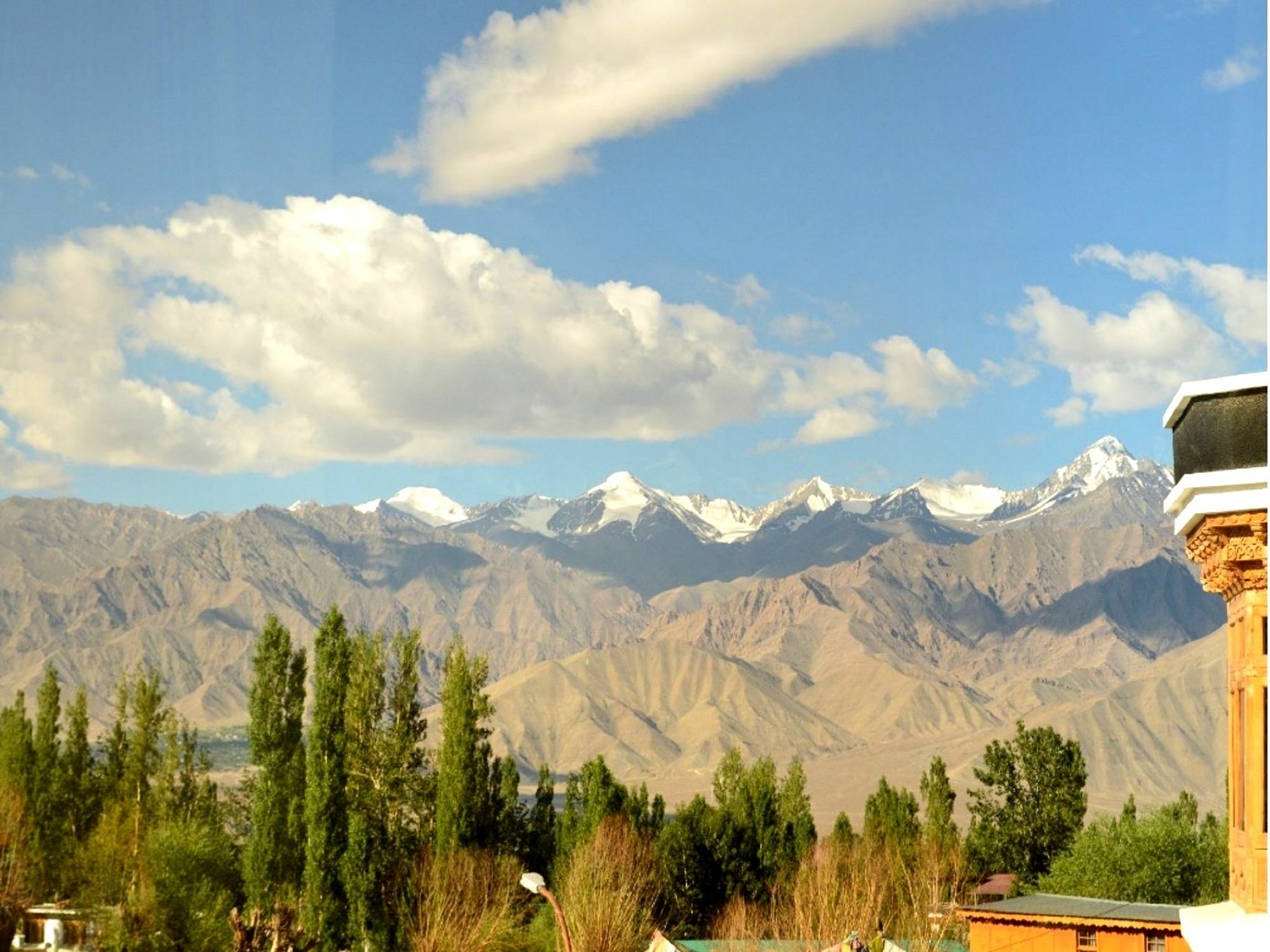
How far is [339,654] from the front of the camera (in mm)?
36469

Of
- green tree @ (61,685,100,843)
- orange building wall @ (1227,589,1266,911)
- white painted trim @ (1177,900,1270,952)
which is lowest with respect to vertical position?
green tree @ (61,685,100,843)

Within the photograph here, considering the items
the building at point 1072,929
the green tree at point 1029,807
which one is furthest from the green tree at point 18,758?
the green tree at point 1029,807

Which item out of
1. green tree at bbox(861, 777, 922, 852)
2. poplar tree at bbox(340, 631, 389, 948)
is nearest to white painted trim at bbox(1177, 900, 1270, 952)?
poplar tree at bbox(340, 631, 389, 948)

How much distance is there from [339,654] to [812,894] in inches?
504

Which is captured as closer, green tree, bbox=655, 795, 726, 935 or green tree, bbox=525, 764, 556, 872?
green tree, bbox=525, 764, 556, 872

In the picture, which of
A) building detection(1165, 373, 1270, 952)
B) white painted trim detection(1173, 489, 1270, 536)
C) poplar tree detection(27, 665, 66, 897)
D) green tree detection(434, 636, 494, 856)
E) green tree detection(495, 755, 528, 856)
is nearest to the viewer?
building detection(1165, 373, 1270, 952)

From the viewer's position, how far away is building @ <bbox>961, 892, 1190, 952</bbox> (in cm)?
2439

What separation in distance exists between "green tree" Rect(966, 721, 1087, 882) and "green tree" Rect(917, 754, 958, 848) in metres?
1.05

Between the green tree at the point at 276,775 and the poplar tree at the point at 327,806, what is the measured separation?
84 cm

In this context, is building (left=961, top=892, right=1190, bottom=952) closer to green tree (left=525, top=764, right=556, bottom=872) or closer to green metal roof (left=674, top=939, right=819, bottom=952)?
green metal roof (left=674, top=939, right=819, bottom=952)

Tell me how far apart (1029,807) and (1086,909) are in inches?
1269

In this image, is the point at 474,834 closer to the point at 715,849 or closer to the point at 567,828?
the point at 567,828

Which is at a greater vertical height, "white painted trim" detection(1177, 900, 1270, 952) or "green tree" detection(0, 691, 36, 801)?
"white painted trim" detection(1177, 900, 1270, 952)

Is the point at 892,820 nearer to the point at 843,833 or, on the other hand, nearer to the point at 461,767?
the point at 843,833
